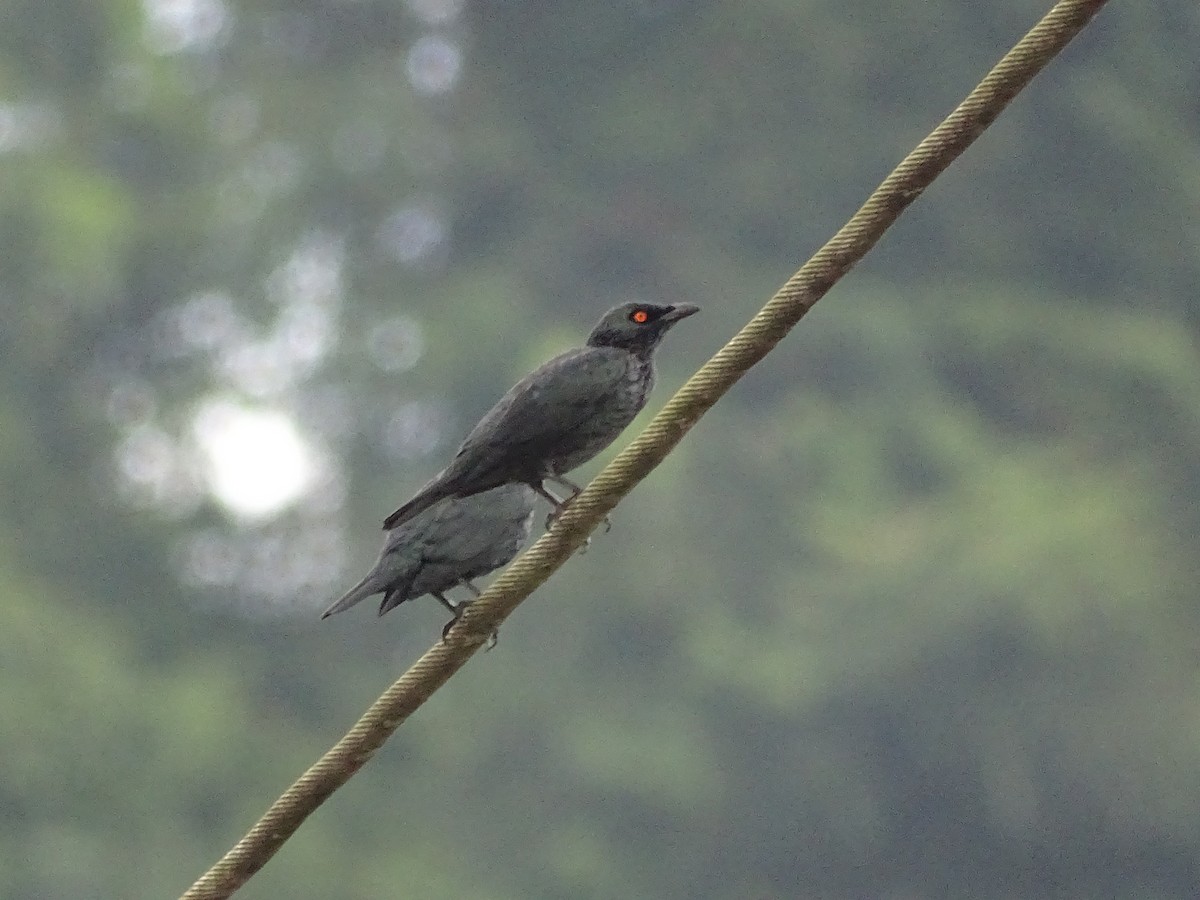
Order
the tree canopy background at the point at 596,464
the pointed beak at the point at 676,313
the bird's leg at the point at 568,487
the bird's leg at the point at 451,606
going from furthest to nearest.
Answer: the tree canopy background at the point at 596,464, the pointed beak at the point at 676,313, the bird's leg at the point at 451,606, the bird's leg at the point at 568,487

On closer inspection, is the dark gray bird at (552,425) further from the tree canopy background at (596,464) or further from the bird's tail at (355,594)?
the tree canopy background at (596,464)

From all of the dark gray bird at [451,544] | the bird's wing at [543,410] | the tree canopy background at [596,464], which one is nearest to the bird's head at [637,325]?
the bird's wing at [543,410]

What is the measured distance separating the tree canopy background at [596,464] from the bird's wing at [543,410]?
40.8 feet

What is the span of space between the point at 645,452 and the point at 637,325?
1322 millimetres

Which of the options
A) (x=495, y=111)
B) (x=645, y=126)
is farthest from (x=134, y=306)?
(x=645, y=126)

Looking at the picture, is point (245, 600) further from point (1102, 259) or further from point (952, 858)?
point (1102, 259)

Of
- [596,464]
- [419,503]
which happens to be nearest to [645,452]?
[419,503]

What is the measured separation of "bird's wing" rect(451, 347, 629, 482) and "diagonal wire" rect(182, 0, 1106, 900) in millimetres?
811

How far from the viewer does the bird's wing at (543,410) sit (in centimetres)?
472

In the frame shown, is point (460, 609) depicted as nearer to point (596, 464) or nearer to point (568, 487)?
point (568, 487)

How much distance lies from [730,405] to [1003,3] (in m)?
8.38

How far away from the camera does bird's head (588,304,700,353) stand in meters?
5.07

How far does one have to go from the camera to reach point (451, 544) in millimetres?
5301

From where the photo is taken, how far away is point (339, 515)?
19500mm
